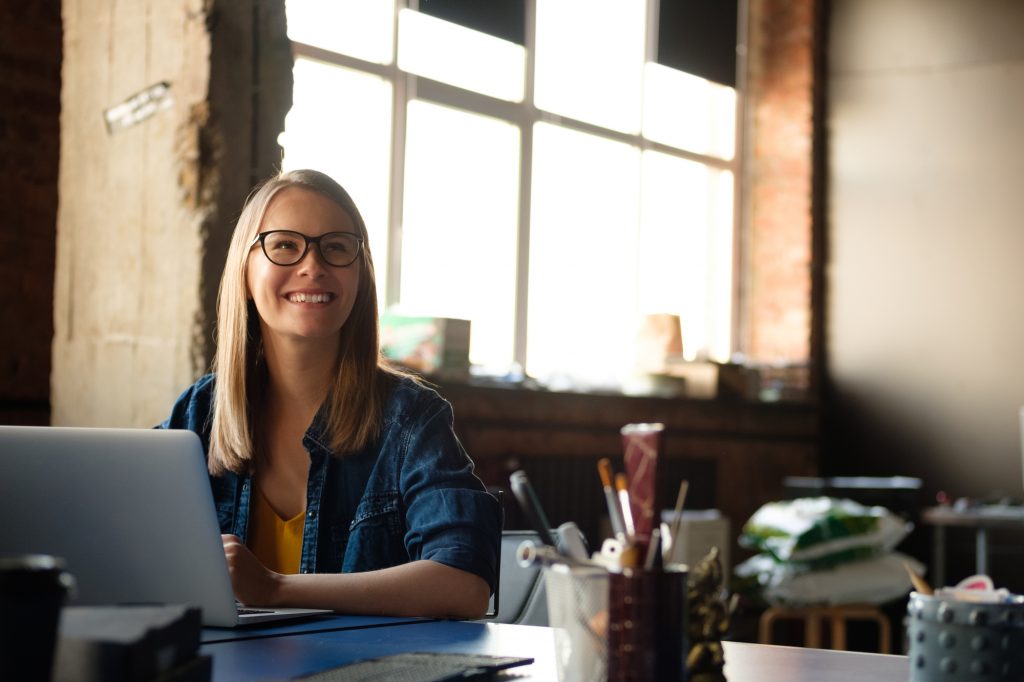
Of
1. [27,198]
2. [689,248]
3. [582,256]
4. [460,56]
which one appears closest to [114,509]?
[27,198]

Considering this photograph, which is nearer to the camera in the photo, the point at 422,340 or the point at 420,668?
the point at 420,668

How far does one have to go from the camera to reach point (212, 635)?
49.0 inches

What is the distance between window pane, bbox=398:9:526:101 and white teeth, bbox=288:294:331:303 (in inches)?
134

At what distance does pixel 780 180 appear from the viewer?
271 inches

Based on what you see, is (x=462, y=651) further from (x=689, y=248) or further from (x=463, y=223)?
(x=689, y=248)

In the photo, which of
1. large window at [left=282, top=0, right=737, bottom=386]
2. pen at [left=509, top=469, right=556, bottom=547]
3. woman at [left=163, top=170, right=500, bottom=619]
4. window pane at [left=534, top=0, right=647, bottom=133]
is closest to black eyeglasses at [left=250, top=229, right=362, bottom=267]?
woman at [left=163, top=170, right=500, bottom=619]

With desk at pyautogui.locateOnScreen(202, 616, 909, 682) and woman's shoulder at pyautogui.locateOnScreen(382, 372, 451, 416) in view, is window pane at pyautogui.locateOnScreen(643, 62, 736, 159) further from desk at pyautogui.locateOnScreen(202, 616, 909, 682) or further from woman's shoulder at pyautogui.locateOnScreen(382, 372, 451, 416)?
desk at pyautogui.locateOnScreen(202, 616, 909, 682)

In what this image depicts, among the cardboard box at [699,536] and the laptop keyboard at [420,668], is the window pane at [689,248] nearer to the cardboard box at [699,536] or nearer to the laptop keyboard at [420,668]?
the cardboard box at [699,536]

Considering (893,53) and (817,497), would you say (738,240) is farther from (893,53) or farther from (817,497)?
(817,497)

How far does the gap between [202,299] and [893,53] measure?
202 inches

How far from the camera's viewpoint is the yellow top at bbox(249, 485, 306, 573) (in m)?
1.78

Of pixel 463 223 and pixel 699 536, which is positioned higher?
pixel 463 223

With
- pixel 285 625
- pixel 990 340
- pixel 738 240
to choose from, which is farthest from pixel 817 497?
pixel 285 625

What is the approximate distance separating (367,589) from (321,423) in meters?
0.35
